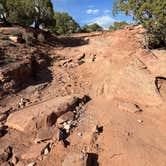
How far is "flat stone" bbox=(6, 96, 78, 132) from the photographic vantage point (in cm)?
556

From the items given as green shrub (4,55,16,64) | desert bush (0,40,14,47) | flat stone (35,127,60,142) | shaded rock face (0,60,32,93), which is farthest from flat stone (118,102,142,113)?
desert bush (0,40,14,47)

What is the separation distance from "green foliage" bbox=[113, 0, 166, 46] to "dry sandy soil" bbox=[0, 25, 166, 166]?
5.36 ft

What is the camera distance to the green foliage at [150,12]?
965cm

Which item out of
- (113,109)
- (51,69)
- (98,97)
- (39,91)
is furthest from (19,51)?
(113,109)

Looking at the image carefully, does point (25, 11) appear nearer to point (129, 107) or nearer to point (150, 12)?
point (150, 12)

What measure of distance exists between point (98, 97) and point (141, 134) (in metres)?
2.14

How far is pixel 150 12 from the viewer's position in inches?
402

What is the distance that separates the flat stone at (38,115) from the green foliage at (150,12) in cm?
586

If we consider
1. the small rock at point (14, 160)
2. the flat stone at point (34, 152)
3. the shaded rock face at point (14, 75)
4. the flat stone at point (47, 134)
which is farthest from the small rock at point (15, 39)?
the small rock at point (14, 160)

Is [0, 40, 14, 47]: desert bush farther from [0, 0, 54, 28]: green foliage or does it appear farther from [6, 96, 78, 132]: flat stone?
[0, 0, 54, 28]: green foliage

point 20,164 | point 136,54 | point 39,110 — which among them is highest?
point 136,54

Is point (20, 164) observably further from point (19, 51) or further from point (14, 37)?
point (14, 37)

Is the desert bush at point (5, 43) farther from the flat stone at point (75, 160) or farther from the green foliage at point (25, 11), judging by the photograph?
the flat stone at point (75, 160)

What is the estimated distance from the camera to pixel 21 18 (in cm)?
1633
